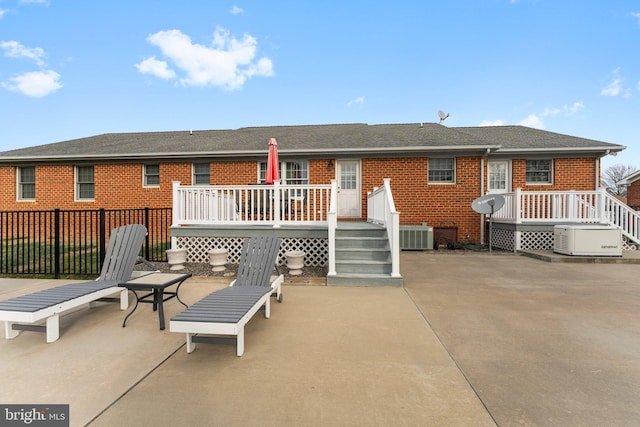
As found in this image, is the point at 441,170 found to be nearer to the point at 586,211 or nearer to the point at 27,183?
the point at 586,211

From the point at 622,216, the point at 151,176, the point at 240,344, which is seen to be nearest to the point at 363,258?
the point at 240,344

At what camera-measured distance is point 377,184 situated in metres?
10.2

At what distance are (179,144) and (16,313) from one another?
32.9 ft

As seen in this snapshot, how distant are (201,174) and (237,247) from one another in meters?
5.38

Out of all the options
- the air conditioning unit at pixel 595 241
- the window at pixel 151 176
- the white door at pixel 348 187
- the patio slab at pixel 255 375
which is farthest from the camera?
the window at pixel 151 176

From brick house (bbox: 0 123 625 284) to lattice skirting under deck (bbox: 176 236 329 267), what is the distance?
12.7 feet

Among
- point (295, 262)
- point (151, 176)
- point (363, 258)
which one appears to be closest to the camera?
point (295, 262)

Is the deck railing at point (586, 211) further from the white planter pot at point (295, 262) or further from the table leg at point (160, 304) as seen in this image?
the table leg at point (160, 304)

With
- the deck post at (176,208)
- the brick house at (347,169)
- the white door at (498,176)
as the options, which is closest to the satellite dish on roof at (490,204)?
the brick house at (347,169)

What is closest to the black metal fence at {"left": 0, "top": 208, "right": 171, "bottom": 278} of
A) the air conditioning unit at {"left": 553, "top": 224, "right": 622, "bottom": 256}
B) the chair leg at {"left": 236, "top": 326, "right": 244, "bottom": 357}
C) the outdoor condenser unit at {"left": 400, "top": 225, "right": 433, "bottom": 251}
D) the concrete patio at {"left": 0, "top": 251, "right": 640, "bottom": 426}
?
the concrete patio at {"left": 0, "top": 251, "right": 640, "bottom": 426}

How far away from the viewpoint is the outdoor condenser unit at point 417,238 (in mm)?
9320

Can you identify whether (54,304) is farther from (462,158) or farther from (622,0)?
(622,0)

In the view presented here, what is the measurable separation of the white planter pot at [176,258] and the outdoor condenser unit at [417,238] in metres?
6.66

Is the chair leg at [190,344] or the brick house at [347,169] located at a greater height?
the brick house at [347,169]
